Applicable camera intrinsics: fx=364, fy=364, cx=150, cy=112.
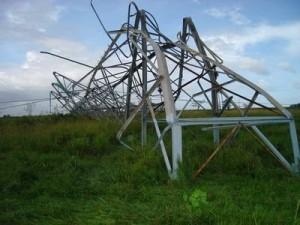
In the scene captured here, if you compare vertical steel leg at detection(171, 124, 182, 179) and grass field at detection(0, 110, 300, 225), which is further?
vertical steel leg at detection(171, 124, 182, 179)

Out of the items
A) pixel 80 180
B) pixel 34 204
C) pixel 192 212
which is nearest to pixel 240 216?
pixel 192 212

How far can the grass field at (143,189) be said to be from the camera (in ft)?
13.5

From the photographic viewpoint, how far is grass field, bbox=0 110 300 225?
13.5 ft

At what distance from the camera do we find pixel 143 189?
5.50 meters

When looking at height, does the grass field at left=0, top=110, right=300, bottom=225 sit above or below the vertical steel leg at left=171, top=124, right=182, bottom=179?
below

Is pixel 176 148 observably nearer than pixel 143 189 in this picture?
No

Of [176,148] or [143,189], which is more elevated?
[176,148]

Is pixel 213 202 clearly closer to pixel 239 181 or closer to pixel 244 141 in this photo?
pixel 239 181

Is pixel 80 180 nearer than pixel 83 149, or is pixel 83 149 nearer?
pixel 80 180

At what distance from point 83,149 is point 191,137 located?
10.8ft

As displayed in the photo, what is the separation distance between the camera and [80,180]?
6418 millimetres

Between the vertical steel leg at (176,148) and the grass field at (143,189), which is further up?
the vertical steel leg at (176,148)

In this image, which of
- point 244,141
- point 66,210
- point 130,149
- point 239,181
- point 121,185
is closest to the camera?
point 66,210

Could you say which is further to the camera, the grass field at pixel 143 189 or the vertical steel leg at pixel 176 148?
the vertical steel leg at pixel 176 148
